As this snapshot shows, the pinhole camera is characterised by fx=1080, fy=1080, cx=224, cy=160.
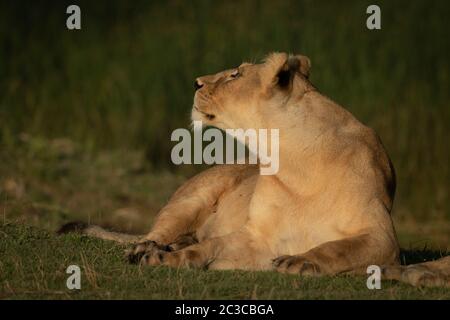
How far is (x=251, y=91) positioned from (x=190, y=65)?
7.51 metres

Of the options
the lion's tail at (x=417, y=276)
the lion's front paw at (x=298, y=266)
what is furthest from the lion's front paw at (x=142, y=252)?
the lion's tail at (x=417, y=276)

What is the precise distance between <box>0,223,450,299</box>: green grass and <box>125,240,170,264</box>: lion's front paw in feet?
0.21

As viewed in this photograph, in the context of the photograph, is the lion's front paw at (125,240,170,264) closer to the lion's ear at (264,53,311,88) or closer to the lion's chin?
the lion's chin

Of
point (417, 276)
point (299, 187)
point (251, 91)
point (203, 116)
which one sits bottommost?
point (417, 276)

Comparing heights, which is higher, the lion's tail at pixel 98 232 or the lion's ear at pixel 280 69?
the lion's ear at pixel 280 69

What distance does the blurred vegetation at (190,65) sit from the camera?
12.9 m

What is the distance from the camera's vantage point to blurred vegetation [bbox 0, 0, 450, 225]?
12891 mm

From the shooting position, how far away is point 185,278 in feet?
20.0

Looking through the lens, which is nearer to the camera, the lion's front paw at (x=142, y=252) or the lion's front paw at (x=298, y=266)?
the lion's front paw at (x=298, y=266)

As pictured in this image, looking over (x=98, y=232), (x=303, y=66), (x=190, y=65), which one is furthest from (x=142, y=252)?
(x=190, y=65)

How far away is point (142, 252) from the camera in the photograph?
22.1 ft

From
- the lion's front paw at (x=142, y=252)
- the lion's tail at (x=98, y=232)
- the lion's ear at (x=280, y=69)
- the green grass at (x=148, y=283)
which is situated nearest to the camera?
the green grass at (x=148, y=283)

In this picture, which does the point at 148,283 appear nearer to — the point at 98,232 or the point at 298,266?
the point at 298,266

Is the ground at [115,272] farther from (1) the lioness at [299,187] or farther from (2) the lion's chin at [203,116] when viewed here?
(2) the lion's chin at [203,116]
